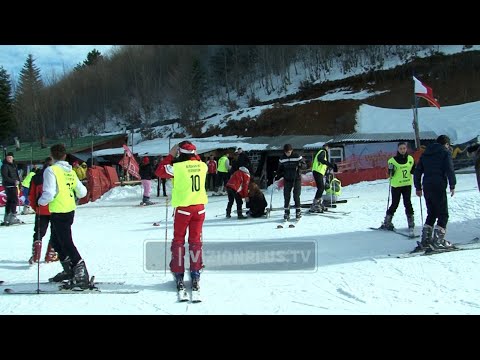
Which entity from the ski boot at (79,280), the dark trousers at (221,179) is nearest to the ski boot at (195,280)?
the ski boot at (79,280)

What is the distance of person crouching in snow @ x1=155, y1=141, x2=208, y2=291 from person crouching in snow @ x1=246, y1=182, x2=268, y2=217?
5667 mm

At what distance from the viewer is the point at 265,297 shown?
15.3ft

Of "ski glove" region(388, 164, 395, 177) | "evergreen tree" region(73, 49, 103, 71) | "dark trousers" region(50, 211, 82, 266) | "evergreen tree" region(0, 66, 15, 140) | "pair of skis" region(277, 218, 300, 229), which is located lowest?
"pair of skis" region(277, 218, 300, 229)

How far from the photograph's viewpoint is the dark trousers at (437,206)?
660 cm

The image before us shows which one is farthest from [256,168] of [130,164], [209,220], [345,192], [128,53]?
[128,53]

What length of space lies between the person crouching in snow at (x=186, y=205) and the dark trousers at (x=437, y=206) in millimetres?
3618

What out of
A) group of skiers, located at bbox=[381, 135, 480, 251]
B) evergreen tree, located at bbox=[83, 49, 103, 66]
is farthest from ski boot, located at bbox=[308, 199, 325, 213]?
evergreen tree, located at bbox=[83, 49, 103, 66]

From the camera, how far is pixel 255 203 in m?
10.8

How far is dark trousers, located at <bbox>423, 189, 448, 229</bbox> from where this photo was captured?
6598 mm

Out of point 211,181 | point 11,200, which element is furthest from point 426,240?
point 211,181

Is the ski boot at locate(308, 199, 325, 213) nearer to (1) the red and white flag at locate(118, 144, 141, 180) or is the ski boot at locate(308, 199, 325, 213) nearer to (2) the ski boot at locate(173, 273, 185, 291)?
(2) the ski boot at locate(173, 273, 185, 291)

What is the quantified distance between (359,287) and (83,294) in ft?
10.1

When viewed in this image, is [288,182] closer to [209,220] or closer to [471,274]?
[209,220]

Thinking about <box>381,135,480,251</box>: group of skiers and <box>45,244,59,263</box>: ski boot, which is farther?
<box>45,244,59,263</box>: ski boot
